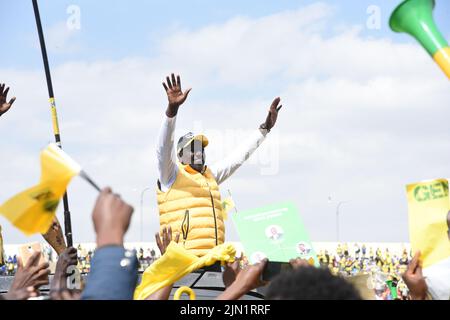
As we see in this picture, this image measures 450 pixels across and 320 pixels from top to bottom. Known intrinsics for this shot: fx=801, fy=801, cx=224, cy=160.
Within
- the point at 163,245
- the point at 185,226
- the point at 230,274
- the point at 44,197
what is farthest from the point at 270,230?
the point at 185,226

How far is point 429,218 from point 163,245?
6.13 feet

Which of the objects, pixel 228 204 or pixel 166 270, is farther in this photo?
pixel 228 204

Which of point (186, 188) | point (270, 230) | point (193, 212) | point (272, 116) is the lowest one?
point (270, 230)

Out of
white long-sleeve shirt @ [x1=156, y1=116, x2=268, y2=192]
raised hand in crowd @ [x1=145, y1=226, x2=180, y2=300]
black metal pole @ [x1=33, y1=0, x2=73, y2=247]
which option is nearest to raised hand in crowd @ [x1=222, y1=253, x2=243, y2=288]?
raised hand in crowd @ [x1=145, y1=226, x2=180, y2=300]

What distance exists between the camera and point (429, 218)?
3.12m

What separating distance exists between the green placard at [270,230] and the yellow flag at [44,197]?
98cm

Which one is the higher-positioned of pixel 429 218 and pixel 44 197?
pixel 44 197

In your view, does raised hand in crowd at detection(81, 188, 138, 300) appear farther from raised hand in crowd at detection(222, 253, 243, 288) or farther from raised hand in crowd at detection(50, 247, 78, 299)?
raised hand in crowd at detection(50, 247, 78, 299)

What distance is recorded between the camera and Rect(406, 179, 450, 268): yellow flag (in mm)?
3100

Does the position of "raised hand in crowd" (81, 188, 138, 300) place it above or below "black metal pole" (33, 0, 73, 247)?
below

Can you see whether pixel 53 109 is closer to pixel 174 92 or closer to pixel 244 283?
pixel 174 92

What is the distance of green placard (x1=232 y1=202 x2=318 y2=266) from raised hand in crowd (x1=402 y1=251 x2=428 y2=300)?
41 centimetres

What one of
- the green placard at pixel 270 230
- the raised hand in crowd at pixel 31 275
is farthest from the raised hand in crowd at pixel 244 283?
the raised hand in crowd at pixel 31 275
